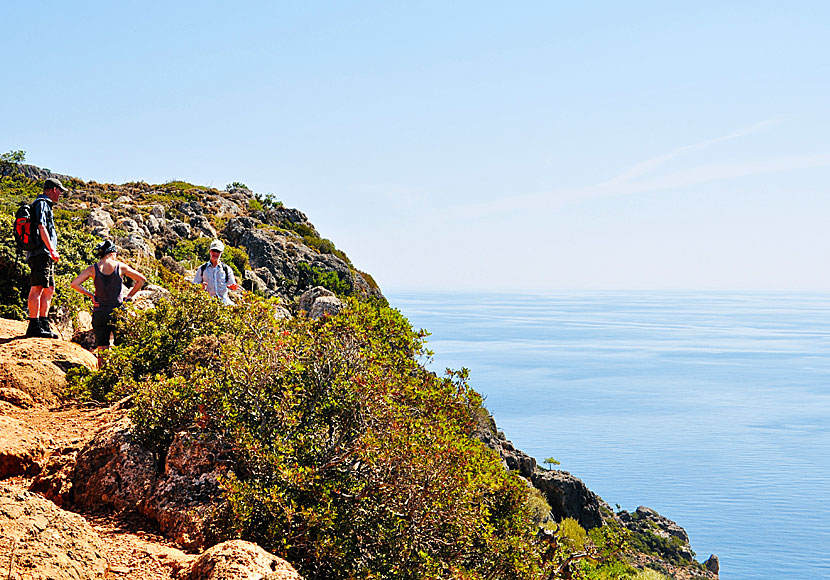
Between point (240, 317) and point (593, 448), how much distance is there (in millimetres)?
126712

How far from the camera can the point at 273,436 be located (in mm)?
5754

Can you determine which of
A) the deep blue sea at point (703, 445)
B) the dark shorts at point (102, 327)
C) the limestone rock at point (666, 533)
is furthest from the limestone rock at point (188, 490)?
the deep blue sea at point (703, 445)

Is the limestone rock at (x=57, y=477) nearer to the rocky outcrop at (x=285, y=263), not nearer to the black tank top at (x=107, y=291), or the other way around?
the black tank top at (x=107, y=291)

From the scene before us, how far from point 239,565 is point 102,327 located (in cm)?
592

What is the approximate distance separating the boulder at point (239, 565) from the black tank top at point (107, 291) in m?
5.51

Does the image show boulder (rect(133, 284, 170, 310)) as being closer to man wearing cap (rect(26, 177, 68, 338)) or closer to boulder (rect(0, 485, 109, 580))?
man wearing cap (rect(26, 177, 68, 338))

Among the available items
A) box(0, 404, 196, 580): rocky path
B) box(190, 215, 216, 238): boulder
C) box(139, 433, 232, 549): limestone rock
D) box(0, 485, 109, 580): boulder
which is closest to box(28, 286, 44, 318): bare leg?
box(0, 404, 196, 580): rocky path

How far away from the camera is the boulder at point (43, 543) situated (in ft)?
11.2

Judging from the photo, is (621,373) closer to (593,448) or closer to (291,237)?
(593,448)

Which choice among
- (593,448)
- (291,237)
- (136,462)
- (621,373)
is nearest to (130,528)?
(136,462)

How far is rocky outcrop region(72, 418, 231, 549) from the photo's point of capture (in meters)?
5.51

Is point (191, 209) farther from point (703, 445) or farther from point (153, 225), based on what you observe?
point (703, 445)

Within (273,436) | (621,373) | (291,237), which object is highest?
(621,373)

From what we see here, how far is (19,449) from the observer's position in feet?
19.5
